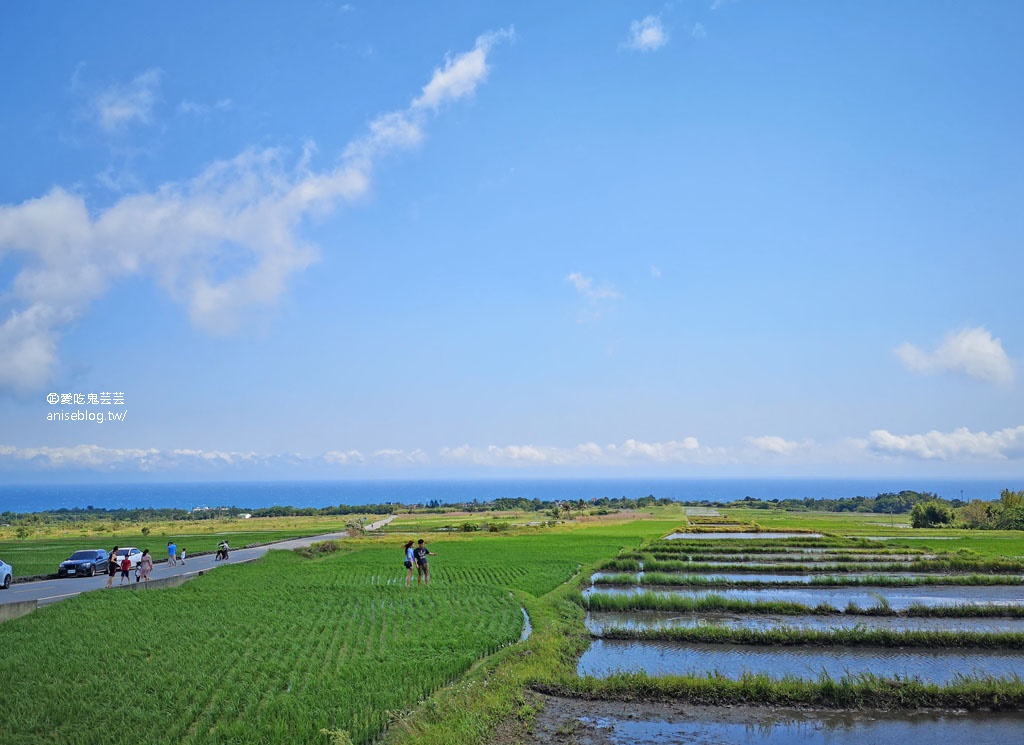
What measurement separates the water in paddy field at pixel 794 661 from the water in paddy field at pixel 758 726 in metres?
1.79

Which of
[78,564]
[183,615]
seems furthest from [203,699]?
[78,564]

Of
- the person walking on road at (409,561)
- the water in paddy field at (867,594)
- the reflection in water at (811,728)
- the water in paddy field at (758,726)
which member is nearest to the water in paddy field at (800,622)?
the water in paddy field at (867,594)

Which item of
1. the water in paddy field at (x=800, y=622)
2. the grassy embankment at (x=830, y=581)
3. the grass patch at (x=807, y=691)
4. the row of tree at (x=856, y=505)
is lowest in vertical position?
the row of tree at (x=856, y=505)

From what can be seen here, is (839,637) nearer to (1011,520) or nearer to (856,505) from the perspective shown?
(1011,520)

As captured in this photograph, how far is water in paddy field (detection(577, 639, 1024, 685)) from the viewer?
52.1 ft

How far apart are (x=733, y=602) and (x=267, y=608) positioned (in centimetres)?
1544

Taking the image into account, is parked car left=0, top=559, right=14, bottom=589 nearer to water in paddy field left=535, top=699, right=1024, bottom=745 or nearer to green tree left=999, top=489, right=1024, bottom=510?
water in paddy field left=535, top=699, right=1024, bottom=745

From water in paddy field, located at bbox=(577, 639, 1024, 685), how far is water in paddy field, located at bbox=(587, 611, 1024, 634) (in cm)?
203

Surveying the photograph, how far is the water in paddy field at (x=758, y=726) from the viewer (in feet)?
39.2

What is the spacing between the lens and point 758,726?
12664 mm

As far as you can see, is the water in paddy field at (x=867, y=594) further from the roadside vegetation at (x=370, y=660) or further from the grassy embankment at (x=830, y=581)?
the roadside vegetation at (x=370, y=660)

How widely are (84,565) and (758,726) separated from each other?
32.7 m

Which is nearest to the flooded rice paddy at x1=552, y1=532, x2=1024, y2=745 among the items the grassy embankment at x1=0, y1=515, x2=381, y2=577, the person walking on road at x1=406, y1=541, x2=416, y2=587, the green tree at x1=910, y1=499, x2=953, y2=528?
the person walking on road at x1=406, y1=541, x2=416, y2=587

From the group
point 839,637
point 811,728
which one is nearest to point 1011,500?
point 839,637
